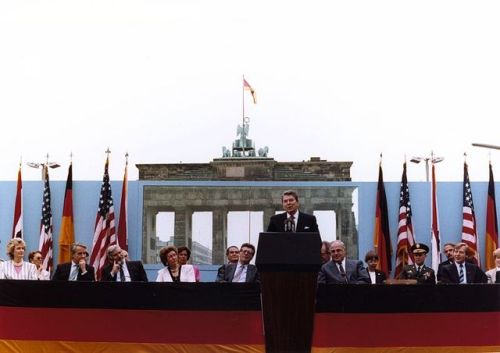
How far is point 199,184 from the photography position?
12.8 metres

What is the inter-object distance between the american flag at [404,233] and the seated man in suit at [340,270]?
254 inches

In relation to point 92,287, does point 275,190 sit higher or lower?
higher

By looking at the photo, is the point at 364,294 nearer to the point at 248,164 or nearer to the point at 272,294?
the point at 272,294

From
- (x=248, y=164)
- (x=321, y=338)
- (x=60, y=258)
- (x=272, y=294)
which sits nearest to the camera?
(x=272, y=294)

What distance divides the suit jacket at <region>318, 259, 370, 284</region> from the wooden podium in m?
1.39

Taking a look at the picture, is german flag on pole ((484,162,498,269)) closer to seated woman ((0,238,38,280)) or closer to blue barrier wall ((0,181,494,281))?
blue barrier wall ((0,181,494,281))

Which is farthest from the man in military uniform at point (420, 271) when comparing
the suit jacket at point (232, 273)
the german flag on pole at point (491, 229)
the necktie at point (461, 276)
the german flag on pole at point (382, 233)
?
the german flag on pole at point (491, 229)

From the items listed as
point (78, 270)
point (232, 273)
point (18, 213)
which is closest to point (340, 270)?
point (232, 273)

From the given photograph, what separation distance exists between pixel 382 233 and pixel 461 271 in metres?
6.11

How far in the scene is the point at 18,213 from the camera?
12.5m

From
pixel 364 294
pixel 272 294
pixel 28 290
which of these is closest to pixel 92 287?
pixel 28 290

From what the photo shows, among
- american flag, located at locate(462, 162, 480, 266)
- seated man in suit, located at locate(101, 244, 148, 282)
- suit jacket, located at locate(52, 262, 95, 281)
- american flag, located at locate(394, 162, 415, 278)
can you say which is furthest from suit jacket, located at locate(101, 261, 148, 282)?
american flag, located at locate(462, 162, 480, 266)

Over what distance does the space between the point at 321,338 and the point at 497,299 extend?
1264 millimetres

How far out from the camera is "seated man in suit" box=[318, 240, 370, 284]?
18.0 ft
